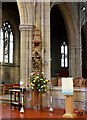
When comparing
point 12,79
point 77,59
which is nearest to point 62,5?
point 77,59

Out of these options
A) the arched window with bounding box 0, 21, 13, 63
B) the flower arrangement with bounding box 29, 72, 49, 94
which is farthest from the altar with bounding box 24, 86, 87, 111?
the arched window with bounding box 0, 21, 13, 63

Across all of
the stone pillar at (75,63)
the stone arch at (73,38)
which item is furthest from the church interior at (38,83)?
the stone pillar at (75,63)

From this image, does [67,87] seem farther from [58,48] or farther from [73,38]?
[58,48]

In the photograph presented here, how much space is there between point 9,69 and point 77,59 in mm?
5062

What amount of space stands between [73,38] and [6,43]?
500 cm

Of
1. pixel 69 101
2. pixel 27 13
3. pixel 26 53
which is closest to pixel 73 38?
pixel 27 13

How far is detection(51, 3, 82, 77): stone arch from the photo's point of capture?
1581cm

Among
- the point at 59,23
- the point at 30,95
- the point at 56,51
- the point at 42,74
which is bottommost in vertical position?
the point at 30,95

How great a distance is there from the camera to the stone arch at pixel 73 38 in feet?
51.9

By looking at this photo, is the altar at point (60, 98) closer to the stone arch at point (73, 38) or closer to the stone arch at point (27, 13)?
the stone arch at point (27, 13)

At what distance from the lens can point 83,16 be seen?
18.3 metres

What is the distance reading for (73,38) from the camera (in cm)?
1609

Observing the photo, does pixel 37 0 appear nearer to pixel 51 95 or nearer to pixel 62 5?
pixel 51 95

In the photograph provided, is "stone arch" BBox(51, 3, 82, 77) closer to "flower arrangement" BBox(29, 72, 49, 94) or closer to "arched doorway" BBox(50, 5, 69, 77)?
"arched doorway" BBox(50, 5, 69, 77)
